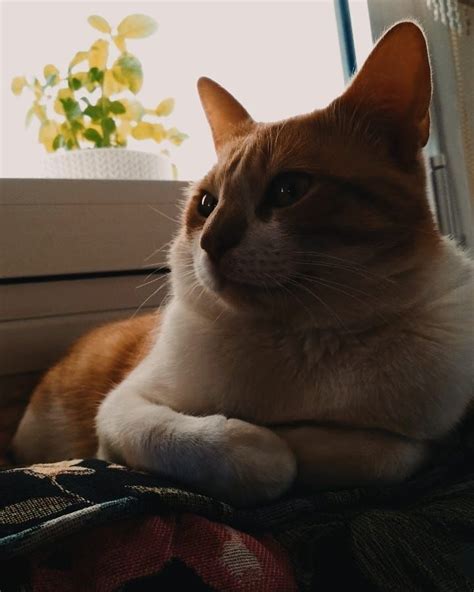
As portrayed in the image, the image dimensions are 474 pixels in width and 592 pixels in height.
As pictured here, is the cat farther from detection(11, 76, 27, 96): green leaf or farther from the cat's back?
detection(11, 76, 27, 96): green leaf

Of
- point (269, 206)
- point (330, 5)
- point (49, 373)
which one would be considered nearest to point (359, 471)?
point (269, 206)

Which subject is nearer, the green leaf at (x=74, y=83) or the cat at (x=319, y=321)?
the cat at (x=319, y=321)

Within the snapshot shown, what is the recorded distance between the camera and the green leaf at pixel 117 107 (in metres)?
1.66

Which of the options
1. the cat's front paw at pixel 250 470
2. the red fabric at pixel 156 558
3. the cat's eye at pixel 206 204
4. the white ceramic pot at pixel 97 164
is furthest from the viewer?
the white ceramic pot at pixel 97 164

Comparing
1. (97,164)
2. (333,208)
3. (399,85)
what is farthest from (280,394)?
(97,164)

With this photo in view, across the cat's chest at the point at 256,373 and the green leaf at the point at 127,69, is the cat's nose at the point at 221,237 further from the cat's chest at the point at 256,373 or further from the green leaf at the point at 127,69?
the green leaf at the point at 127,69

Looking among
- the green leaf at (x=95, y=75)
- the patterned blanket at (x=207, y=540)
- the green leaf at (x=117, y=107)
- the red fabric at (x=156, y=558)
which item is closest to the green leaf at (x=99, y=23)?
the green leaf at (x=95, y=75)

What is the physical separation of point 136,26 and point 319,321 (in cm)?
138

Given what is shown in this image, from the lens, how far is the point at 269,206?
29.9 inches

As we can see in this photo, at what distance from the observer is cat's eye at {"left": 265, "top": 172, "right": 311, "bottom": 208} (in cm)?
75

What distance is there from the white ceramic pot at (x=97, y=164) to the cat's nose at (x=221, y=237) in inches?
38.3

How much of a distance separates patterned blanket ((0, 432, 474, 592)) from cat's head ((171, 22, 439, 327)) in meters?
0.26

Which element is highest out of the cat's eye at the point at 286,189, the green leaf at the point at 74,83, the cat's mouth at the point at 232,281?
the green leaf at the point at 74,83

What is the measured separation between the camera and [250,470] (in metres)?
0.61
